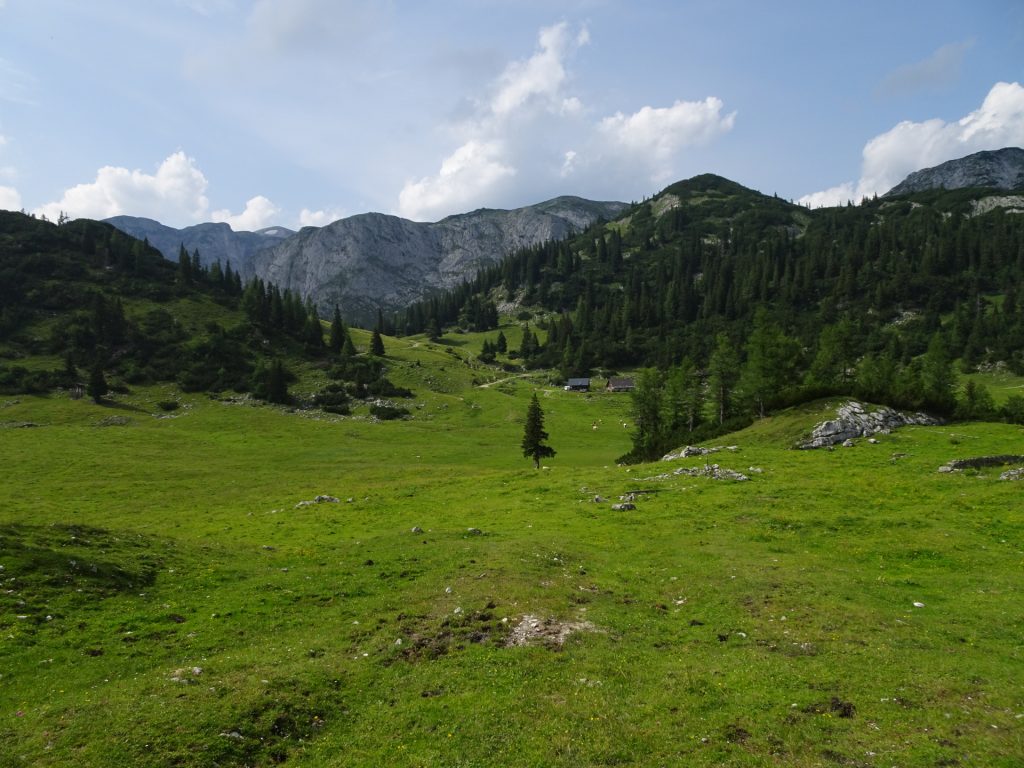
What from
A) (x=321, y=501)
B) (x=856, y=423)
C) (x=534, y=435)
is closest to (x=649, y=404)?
(x=534, y=435)

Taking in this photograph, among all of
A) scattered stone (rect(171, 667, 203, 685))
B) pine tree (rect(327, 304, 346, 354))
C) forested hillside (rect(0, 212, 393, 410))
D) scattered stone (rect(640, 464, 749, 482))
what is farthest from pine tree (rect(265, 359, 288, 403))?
scattered stone (rect(171, 667, 203, 685))

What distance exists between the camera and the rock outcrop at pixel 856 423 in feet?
174

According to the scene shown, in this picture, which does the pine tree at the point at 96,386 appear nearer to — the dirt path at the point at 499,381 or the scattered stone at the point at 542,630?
the dirt path at the point at 499,381

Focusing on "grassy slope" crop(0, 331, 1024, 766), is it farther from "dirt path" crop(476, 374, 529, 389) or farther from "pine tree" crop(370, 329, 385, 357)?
"pine tree" crop(370, 329, 385, 357)

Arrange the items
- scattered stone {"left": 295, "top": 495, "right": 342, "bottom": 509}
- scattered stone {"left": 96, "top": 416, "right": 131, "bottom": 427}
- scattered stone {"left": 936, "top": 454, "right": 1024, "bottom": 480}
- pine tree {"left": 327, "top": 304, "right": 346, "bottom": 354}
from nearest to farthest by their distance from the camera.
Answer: scattered stone {"left": 936, "top": 454, "right": 1024, "bottom": 480} → scattered stone {"left": 295, "top": 495, "right": 342, "bottom": 509} → scattered stone {"left": 96, "top": 416, "right": 131, "bottom": 427} → pine tree {"left": 327, "top": 304, "right": 346, "bottom": 354}

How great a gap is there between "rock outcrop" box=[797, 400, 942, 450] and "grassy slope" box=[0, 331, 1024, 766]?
24.5 feet

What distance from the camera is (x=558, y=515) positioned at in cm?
3909

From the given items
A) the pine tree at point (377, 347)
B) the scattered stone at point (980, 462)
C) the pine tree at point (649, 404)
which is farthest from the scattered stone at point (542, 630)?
the pine tree at point (377, 347)

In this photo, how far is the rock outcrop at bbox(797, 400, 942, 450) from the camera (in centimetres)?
5319

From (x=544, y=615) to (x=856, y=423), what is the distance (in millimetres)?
48457

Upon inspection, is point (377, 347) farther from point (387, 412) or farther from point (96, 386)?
point (96, 386)

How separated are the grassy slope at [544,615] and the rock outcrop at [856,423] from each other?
746 centimetres

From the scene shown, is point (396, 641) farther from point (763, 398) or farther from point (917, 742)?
point (763, 398)

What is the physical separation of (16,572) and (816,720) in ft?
86.7
